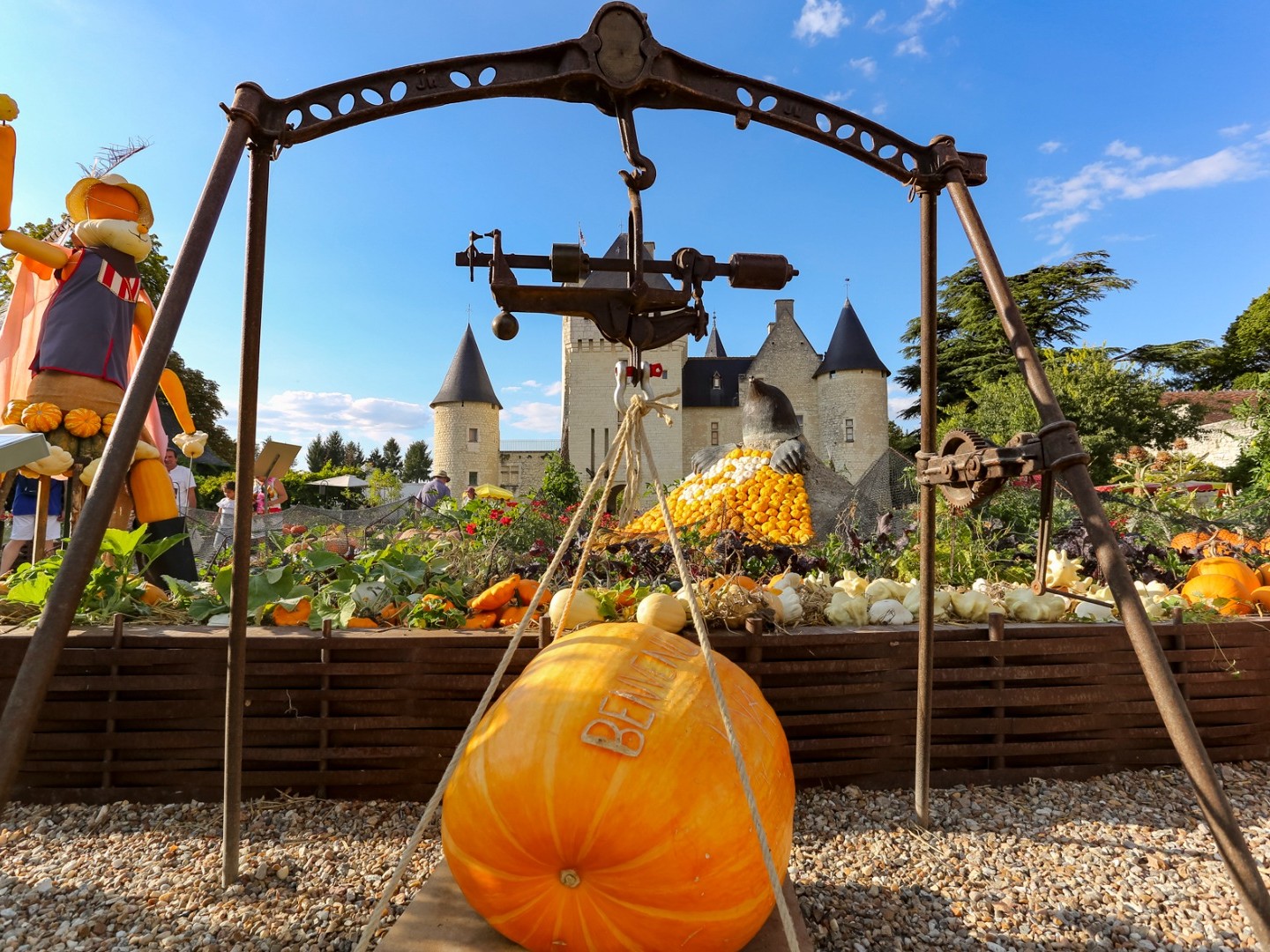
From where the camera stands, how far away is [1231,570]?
3725 millimetres

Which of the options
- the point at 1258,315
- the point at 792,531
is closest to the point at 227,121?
the point at 792,531

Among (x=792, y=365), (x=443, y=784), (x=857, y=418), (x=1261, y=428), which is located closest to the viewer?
(x=443, y=784)

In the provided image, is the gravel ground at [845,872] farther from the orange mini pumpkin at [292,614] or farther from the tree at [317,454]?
the tree at [317,454]

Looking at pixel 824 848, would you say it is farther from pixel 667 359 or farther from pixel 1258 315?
pixel 1258 315

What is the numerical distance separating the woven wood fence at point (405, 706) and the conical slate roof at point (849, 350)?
3067 centimetres

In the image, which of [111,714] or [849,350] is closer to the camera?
[111,714]

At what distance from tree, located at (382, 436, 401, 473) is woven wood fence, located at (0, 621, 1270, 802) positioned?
62.3 meters

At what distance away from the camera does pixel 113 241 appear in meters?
4.21

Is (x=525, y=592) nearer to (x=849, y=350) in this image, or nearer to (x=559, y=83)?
(x=559, y=83)

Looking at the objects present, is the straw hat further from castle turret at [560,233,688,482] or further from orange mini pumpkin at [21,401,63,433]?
castle turret at [560,233,688,482]

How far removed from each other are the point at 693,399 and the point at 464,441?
12.0m

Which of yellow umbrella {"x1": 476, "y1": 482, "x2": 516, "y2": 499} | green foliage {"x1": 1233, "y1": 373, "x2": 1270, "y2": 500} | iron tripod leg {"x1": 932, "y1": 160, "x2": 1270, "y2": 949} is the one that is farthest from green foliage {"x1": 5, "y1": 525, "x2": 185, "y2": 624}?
green foliage {"x1": 1233, "y1": 373, "x2": 1270, "y2": 500}

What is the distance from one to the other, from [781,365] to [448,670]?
3232 cm

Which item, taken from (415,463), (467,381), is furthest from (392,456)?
(467,381)
